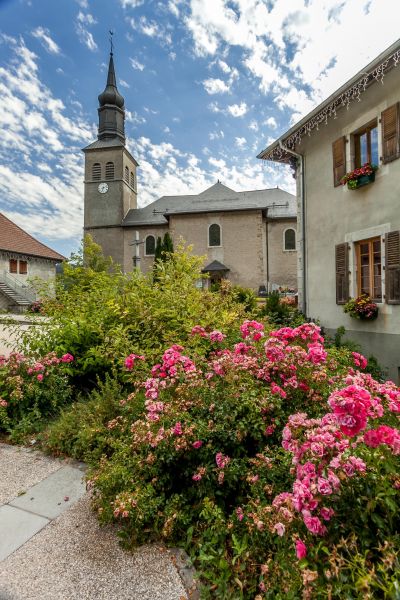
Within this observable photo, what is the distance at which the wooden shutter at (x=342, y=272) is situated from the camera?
24.1 ft

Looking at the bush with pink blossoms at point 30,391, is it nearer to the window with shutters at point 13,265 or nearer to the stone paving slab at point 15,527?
the stone paving slab at point 15,527

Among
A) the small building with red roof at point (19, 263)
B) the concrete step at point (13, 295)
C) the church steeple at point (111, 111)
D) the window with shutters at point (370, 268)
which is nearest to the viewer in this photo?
the window with shutters at point (370, 268)

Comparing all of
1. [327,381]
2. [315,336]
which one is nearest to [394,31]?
[315,336]

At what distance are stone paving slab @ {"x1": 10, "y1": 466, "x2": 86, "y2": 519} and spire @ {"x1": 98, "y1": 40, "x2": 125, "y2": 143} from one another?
102 feet

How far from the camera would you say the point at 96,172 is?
28.6 metres

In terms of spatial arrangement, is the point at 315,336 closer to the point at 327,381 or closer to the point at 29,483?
the point at 327,381

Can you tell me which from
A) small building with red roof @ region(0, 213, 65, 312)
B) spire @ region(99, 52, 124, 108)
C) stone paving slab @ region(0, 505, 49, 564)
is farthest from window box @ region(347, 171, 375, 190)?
spire @ region(99, 52, 124, 108)

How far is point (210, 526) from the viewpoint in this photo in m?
1.89

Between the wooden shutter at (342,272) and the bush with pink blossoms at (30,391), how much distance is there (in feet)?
19.8

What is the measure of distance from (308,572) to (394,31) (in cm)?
811

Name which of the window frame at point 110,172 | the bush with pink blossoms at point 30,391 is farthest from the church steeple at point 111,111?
the bush with pink blossoms at point 30,391

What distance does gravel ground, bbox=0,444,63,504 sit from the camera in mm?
2543

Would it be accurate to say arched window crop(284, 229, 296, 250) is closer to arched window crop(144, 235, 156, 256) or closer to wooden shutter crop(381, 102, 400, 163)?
arched window crop(144, 235, 156, 256)

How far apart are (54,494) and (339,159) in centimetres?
816
